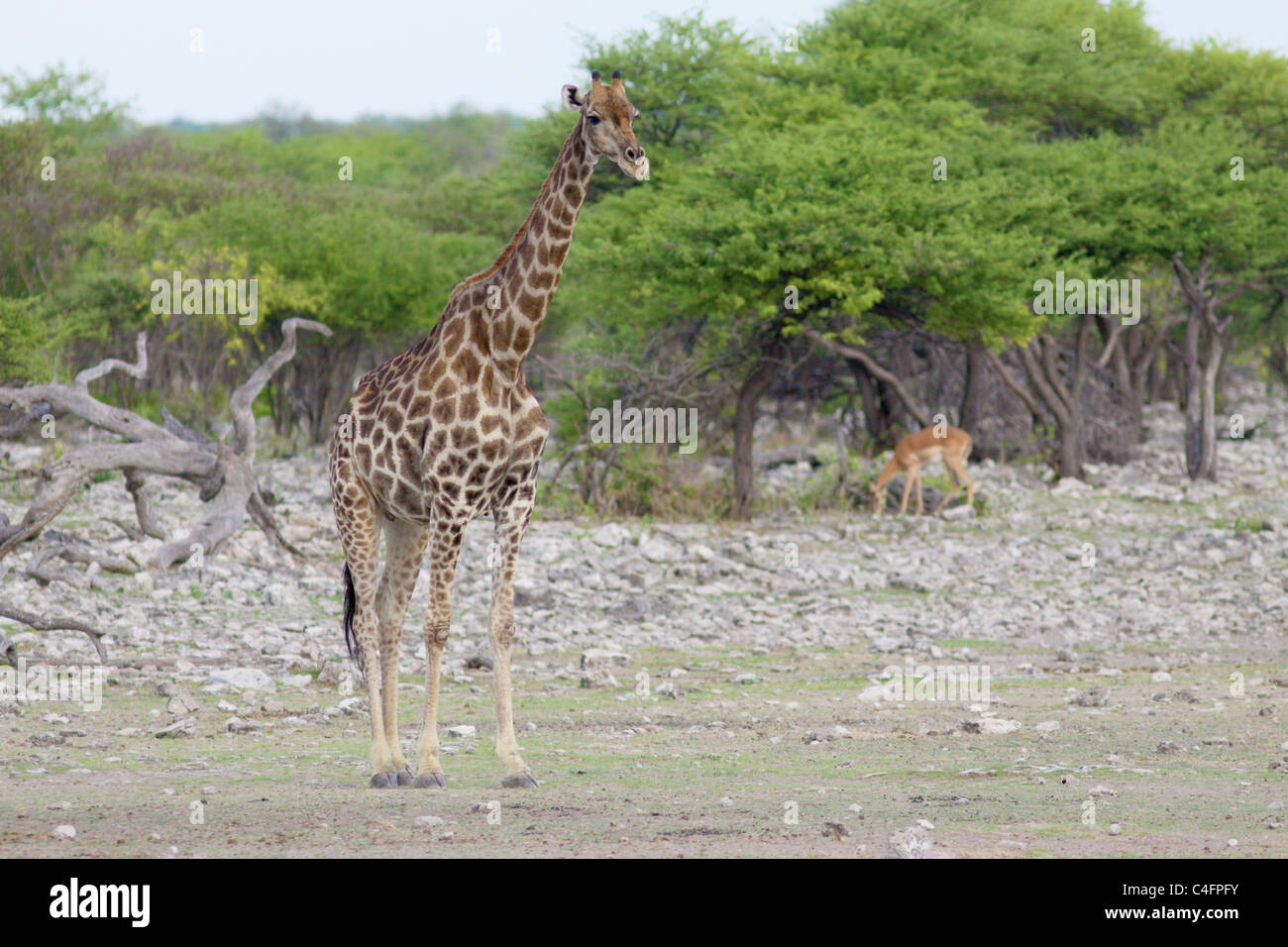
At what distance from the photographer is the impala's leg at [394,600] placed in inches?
301

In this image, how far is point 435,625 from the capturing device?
7500mm

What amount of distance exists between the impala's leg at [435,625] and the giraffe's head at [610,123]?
191 centimetres

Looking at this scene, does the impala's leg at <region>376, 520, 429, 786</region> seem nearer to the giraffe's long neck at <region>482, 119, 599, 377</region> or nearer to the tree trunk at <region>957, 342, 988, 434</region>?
the giraffe's long neck at <region>482, 119, 599, 377</region>

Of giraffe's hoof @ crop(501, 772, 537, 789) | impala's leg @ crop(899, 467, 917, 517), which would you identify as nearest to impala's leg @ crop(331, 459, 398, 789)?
giraffe's hoof @ crop(501, 772, 537, 789)

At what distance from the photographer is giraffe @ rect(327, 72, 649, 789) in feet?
24.2

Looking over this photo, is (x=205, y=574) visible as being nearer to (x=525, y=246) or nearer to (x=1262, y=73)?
(x=525, y=246)

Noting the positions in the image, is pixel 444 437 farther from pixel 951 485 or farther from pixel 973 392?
pixel 973 392

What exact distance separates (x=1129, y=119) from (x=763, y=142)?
1338cm

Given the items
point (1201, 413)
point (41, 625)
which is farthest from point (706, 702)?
point (1201, 413)

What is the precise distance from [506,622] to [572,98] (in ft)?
8.40

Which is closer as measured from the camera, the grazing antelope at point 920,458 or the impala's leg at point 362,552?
the impala's leg at point 362,552

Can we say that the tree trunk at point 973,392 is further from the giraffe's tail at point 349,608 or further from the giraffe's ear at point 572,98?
the giraffe's ear at point 572,98

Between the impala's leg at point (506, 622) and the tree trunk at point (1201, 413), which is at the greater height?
the tree trunk at point (1201, 413)

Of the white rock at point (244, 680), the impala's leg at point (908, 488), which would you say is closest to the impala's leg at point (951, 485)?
the impala's leg at point (908, 488)
